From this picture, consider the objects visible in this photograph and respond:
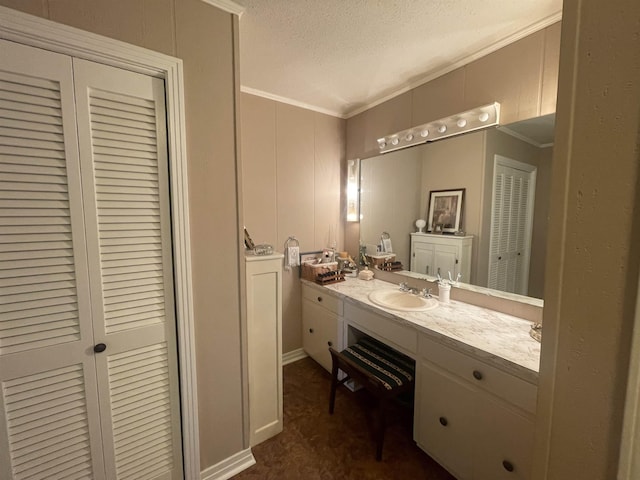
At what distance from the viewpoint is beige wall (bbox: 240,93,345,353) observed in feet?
7.41

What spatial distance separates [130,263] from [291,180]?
1570mm

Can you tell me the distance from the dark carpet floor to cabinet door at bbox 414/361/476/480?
0.46 feet

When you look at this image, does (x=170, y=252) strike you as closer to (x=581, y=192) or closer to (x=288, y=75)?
(x=581, y=192)

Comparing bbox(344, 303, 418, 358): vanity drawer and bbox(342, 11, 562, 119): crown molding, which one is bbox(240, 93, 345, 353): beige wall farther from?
bbox(344, 303, 418, 358): vanity drawer

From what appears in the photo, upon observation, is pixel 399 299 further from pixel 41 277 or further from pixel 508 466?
Answer: pixel 41 277

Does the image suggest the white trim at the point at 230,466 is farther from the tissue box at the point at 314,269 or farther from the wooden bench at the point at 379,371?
the tissue box at the point at 314,269

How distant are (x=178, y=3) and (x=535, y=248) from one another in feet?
7.18

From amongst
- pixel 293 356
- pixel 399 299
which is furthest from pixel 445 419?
pixel 293 356

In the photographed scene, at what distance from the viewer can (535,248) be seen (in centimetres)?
153

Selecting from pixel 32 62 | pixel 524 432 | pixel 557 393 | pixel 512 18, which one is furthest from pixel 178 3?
pixel 524 432

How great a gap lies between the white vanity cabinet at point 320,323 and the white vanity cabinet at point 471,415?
77 cm

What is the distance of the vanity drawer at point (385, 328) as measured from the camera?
61.7 inches

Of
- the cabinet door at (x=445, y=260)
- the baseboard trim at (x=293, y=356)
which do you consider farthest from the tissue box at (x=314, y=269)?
the cabinet door at (x=445, y=260)

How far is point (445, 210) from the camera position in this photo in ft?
6.33
